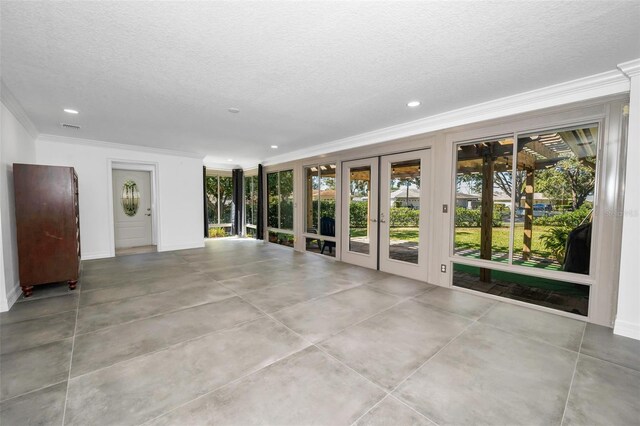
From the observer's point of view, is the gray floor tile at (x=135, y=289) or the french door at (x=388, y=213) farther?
the french door at (x=388, y=213)

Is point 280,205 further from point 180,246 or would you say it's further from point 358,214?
point 358,214

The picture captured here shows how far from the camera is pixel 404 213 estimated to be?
4.84 metres

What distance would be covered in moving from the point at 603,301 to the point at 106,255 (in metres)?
8.85

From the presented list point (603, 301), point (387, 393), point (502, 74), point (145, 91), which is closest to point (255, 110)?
point (145, 91)

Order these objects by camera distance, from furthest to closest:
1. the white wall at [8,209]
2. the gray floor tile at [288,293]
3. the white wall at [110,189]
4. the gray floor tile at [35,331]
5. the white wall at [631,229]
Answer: the white wall at [110,189] → the gray floor tile at [288,293] → the white wall at [8,209] → the white wall at [631,229] → the gray floor tile at [35,331]

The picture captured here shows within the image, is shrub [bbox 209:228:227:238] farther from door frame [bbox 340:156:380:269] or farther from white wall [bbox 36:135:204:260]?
door frame [bbox 340:156:380:269]

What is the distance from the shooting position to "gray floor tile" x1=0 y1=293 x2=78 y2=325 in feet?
9.89

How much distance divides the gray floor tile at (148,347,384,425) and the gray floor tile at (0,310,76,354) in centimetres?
197

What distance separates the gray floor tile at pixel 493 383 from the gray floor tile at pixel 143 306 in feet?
9.20

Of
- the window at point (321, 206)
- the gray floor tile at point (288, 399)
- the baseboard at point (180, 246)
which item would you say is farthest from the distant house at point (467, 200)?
the baseboard at point (180, 246)

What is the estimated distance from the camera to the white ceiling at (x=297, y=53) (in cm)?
184

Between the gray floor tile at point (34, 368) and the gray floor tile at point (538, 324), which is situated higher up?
the gray floor tile at point (34, 368)

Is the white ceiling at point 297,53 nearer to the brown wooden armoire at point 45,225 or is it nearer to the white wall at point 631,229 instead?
the white wall at point 631,229

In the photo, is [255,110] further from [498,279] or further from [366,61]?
[498,279]
